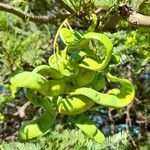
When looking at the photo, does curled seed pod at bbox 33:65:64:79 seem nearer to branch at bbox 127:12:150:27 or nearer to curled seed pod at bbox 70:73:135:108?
curled seed pod at bbox 70:73:135:108

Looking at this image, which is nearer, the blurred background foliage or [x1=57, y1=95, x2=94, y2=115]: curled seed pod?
[x1=57, y1=95, x2=94, y2=115]: curled seed pod

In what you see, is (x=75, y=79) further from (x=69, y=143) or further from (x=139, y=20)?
(x=69, y=143)

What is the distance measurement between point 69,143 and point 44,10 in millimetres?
1577

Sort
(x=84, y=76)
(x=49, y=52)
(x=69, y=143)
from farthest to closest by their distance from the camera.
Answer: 1. (x=49, y=52)
2. (x=69, y=143)
3. (x=84, y=76)

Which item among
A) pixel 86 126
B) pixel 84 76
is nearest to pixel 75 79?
pixel 84 76

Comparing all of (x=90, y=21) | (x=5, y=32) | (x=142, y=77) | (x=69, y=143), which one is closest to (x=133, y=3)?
(x=90, y=21)

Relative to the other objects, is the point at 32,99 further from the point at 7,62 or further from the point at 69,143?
the point at 7,62

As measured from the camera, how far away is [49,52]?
136 inches

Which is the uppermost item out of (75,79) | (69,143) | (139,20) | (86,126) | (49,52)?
(139,20)

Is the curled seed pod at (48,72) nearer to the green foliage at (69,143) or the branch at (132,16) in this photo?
the branch at (132,16)

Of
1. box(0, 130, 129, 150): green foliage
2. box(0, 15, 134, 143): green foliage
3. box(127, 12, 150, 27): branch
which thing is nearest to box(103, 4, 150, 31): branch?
box(127, 12, 150, 27): branch

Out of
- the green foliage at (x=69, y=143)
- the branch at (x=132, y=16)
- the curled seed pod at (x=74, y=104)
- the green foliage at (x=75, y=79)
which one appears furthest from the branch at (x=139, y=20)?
the green foliage at (x=69, y=143)

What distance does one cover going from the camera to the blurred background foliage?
6.18ft

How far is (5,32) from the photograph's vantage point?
8.13 ft
